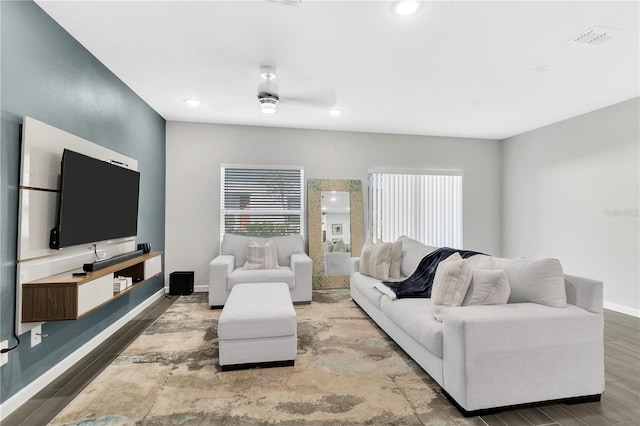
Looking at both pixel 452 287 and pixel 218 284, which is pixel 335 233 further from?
pixel 452 287

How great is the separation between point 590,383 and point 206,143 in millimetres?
5078

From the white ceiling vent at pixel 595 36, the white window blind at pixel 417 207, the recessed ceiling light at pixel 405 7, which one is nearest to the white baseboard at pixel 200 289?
the white window blind at pixel 417 207

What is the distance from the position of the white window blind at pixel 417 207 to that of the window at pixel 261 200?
4.35 feet

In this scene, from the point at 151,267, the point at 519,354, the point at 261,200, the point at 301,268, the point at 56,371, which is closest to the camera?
the point at 519,354

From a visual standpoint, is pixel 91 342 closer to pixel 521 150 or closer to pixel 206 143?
pixel 206 143

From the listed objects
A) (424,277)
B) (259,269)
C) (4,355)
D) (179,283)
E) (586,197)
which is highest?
(586,197)

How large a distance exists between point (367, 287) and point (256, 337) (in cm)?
151

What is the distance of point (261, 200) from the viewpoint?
504 cm

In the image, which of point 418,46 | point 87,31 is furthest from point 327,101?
point 87,31

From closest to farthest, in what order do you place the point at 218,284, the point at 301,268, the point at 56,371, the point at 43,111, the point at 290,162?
the point at 43,111 < the point at 56,371 < the point at 218,284 < the point at 301,268 < the point at 290,162

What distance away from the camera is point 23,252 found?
2.01 meters

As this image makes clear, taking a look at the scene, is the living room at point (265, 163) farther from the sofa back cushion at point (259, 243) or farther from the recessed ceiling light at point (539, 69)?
the recessed ceiling light at point (539, 69)

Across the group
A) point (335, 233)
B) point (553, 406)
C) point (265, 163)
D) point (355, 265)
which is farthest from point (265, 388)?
point (265, 163)

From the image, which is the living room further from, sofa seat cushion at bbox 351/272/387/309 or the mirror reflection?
sofa seat cushion at bbox 351/272/387/309
